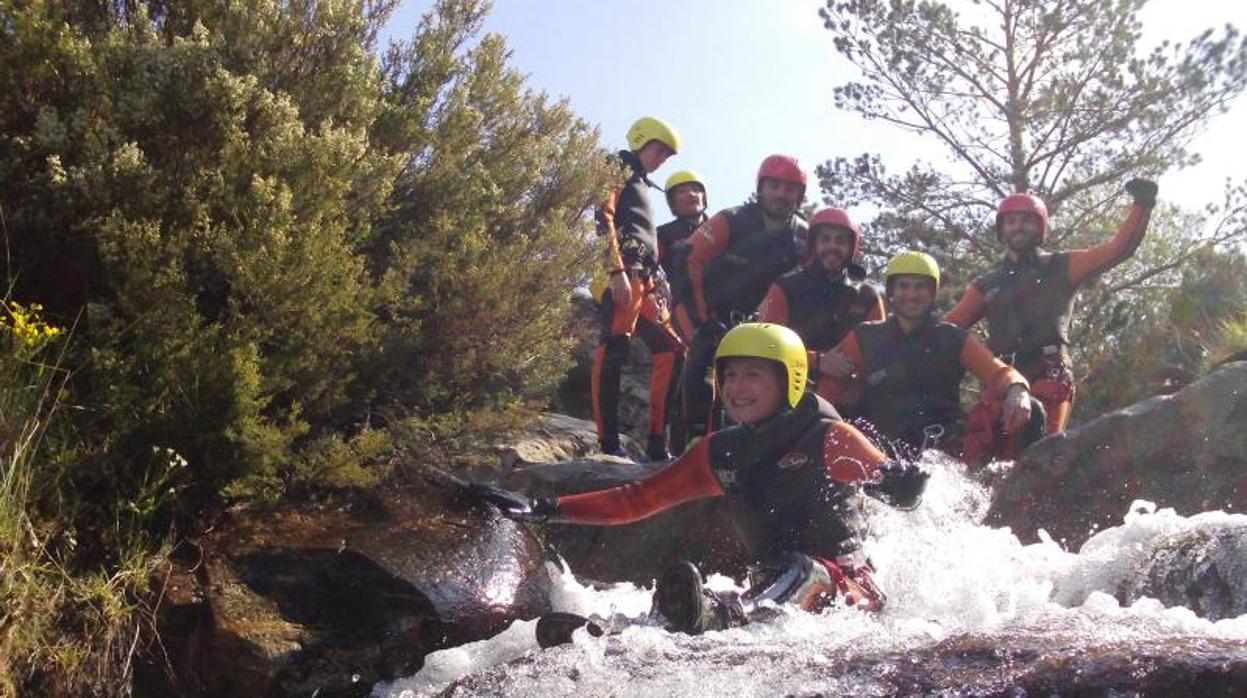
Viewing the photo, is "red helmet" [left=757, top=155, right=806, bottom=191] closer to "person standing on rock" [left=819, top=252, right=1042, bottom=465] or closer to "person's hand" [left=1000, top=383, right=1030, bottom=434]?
"person standing on rock" [left=819, top=252, right=1042, bottom=465]

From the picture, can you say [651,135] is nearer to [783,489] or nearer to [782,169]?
[782,169]

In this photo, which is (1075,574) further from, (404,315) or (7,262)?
(7,262)

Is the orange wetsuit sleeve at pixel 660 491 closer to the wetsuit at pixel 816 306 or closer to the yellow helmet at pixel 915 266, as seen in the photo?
the wetsuit at pixel 816 306

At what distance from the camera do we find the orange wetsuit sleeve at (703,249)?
8234 mm

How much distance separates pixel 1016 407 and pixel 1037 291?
176cm

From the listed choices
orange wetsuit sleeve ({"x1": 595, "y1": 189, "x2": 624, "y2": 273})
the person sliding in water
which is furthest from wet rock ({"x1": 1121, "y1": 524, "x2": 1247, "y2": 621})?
orange wetsuit sleeve ({"x1": 595, "y1": 189, "x2": 624, "y2": 273})

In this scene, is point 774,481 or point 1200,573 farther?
point 774,481

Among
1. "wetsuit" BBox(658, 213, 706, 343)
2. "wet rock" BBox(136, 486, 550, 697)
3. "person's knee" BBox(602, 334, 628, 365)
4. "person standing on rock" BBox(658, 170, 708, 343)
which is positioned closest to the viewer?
"wet rock" BBox(136, 486, 550, 697)

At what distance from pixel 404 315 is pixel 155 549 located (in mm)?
1523

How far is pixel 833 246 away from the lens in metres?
7.88

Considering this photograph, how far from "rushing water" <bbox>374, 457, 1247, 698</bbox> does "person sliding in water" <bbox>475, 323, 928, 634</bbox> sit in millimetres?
289

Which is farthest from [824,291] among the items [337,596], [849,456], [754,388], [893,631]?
[337,596]

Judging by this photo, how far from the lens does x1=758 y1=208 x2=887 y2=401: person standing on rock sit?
7.90 m

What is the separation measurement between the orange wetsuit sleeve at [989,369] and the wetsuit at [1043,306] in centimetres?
88
